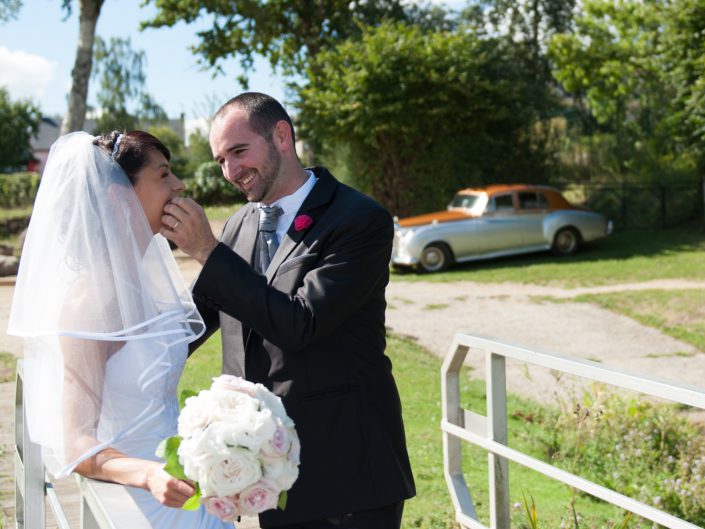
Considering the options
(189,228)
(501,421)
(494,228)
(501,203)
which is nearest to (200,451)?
(189,228)

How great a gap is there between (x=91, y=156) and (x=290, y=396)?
88 centimetres

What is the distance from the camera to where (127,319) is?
2545 millimetres

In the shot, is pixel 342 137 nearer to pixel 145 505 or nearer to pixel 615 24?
pixel 615 24

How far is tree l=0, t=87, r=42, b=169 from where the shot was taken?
7312 centimetres

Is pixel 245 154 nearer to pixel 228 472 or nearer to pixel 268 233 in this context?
pixel 268 233

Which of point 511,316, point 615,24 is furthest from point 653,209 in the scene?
point 511,316

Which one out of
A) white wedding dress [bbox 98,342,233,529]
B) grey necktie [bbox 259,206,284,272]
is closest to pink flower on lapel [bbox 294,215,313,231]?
grey necktie [bbox 259,206,284,272]

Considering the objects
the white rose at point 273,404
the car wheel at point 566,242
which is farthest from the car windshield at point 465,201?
the white rose at point 273,404

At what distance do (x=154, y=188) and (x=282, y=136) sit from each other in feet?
1.39

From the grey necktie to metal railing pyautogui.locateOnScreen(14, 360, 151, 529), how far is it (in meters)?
0.81

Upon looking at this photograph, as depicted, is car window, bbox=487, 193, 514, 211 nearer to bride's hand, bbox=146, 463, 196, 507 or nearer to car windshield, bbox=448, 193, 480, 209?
car windshield, bbox=448, 193, 480, 209

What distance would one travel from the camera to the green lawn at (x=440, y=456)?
5547mm

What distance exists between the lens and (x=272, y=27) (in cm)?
3058

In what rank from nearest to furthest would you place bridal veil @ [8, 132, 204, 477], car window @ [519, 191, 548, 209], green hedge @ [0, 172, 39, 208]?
bridal veil @ [8, 132, 204, 477]
car window @ [519, 191, 548, 209]
green hedge @ [0, 172, 39, 208]
